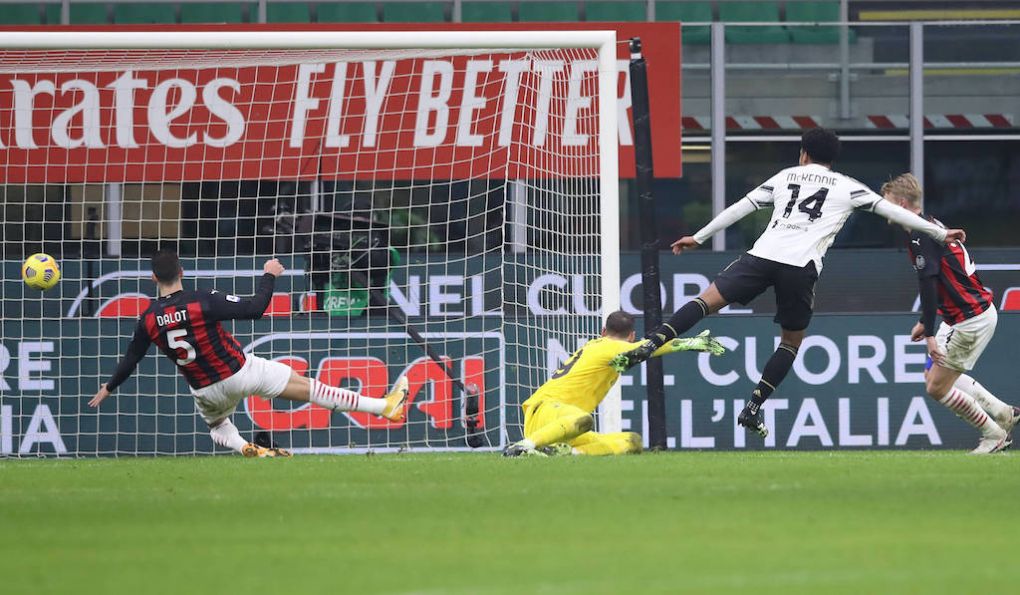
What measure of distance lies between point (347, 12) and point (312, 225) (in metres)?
3.50

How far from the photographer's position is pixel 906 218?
9836mm

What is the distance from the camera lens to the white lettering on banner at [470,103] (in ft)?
44.0

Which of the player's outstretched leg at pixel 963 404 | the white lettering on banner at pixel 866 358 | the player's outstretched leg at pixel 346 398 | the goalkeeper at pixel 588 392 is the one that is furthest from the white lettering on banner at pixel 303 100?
the player's outstretched leg at pixel 963 404

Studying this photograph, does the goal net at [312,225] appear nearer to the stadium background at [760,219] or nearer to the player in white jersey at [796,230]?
the stadium background at [760,219]

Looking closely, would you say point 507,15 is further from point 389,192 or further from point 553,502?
point 553,502

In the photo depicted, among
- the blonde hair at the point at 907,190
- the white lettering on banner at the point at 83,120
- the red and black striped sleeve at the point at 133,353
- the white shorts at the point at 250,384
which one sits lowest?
the white shorts at the point at 250,384

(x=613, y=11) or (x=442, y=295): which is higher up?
(x=613, y=11)

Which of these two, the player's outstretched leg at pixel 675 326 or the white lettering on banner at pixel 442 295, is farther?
the white lettering on banner at pixel 442 295

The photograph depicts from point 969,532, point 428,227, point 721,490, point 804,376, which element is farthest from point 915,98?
point 969,532

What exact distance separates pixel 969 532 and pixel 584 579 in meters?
1.76

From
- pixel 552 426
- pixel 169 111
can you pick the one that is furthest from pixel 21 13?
pixel 552 426

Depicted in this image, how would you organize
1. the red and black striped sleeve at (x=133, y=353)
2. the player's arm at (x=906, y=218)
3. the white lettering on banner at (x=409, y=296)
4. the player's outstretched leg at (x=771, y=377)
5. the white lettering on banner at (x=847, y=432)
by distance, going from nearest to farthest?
the player's arm at (x=906, y=218)
the player's outstretched leg at (x=771, y=377)
the red and black striped sleeve at (x=133, y=353)
the white lettering on banner at (x=409, y=296)
the white lettering on banner at (x=847, y=432)

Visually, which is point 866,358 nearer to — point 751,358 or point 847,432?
point 847,432

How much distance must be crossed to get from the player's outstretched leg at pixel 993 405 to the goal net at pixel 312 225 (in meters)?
2.53
